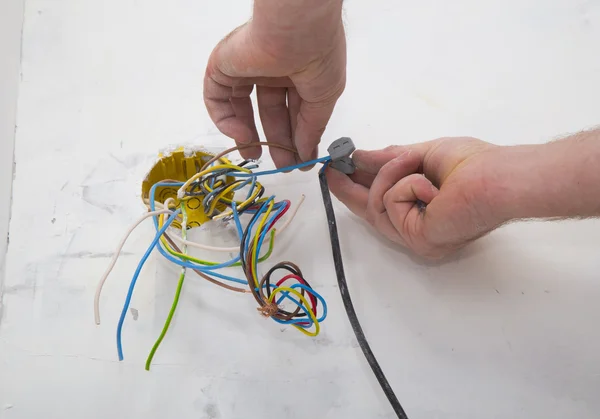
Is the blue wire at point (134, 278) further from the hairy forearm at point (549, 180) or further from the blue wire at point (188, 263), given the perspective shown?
the hairy forearm at point (549, 180)

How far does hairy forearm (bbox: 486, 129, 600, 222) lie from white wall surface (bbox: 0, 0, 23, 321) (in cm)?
82

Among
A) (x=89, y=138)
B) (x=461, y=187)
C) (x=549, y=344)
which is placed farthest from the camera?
(x=89, y=138)

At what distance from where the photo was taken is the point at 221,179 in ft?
2.67

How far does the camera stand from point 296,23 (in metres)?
0.57

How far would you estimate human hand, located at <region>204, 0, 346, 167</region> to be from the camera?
573 millimetres

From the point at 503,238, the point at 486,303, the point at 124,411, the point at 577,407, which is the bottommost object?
the point at 124,411

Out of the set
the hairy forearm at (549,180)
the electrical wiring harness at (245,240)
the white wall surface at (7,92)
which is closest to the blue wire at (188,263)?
the electrical wiring harness at (245,240)

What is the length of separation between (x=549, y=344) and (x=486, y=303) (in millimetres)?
114

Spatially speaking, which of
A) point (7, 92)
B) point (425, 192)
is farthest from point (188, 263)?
point (7, 92)

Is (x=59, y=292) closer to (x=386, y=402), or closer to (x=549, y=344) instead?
(x=386, y=402)

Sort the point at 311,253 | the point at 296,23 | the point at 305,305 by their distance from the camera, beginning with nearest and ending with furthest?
the point at 296,23 < the point at 305,305 < the point at 311,253

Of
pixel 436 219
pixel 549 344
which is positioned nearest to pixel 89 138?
pixel 436 219

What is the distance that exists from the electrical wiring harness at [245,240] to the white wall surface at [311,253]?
0.04 metres

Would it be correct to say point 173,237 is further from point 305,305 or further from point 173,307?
point 305,305
